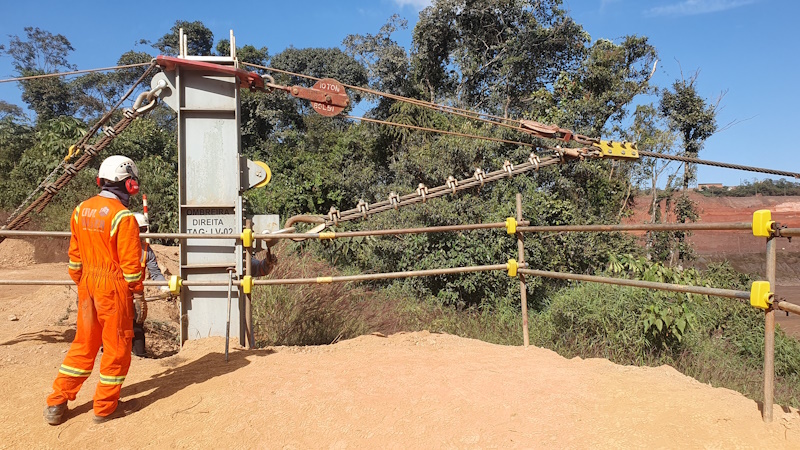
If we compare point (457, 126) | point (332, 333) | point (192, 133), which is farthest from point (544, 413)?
point (457, 126)

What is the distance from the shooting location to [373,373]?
421 cm

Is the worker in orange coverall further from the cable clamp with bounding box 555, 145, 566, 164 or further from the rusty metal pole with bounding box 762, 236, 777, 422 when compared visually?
the cable clamp with bounding box 555, 145, 566, 164

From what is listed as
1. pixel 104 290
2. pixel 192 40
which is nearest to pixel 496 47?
pixel 104 290

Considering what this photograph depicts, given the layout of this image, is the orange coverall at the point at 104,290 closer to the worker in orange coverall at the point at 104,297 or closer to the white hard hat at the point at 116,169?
the worker in orange coverall at the point at 104,297

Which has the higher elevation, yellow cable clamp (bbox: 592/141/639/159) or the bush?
yellow cable clamp (bbox: 592/141/639/159)

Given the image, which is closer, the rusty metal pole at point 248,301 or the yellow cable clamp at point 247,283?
the yellow cable clamp at point 247,283

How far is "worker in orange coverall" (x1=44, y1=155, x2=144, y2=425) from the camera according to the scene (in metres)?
3.50

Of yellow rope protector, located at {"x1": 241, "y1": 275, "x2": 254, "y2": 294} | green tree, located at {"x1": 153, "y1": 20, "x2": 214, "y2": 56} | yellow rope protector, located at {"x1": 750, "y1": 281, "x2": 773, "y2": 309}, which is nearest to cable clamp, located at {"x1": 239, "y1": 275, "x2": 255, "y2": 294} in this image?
yellow rope protector, located at {"x1": 241, "y1": 275, "x2": 254, "y2": 294}

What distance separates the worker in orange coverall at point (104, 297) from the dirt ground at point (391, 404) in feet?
0.87

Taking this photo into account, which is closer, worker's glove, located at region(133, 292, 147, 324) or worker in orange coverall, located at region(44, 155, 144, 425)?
worker in orange coverall, located at region(44, 155, 144, 425)

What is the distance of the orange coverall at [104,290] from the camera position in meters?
3.52

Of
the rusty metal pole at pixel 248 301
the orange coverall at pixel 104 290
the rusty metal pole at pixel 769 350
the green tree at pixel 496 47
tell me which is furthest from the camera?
the green tree at pixel 496 47

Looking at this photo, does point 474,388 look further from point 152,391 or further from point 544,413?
point 152,391

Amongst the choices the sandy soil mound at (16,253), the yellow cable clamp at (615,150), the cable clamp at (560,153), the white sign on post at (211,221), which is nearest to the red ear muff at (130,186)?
the white sign on post at (211,221)
